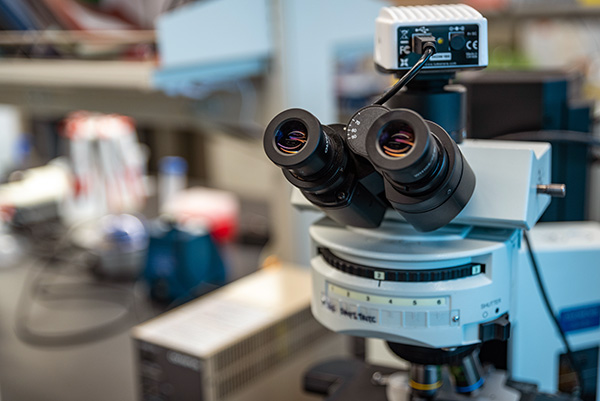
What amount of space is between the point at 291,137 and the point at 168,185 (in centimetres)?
171

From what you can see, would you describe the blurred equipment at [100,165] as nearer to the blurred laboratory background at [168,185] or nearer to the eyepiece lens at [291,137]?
the blurred laboratory background at [168,185]

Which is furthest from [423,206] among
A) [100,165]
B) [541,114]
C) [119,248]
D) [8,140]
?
[8,140]

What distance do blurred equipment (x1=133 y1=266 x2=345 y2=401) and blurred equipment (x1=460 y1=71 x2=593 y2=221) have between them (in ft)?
1.61

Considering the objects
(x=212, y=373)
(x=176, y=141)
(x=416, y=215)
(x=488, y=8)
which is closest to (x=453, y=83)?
(x=416, y=215)

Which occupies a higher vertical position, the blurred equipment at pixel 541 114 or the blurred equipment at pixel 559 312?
the blurred equipment at pixel 541 114

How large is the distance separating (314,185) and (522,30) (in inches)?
124

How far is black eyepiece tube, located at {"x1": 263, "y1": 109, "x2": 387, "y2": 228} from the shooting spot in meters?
0.56

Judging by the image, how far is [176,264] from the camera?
1585 millimetres

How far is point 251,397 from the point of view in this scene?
1118 millimetres

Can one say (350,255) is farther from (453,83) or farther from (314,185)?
(453,83)

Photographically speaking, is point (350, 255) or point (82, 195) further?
point (82, 195)

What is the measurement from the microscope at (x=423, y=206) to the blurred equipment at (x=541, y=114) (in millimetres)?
296

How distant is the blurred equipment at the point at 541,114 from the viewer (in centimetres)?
97

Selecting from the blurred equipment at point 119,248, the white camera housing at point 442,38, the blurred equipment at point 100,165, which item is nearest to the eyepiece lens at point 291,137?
the white camera housing at point 442,38
